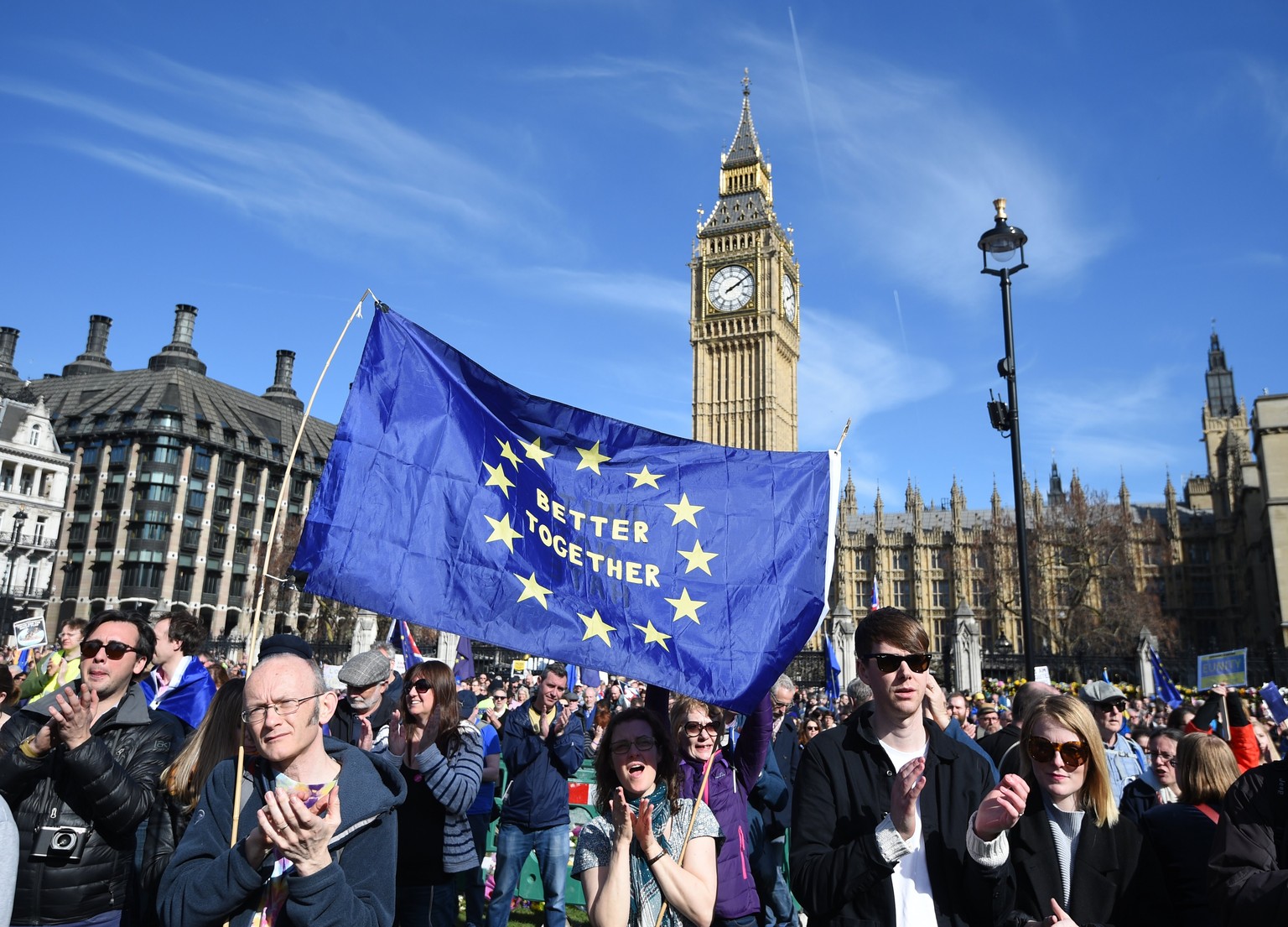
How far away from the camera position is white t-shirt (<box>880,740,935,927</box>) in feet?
9.43

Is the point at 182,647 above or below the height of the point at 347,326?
below

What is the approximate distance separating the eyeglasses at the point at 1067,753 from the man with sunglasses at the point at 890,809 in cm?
21

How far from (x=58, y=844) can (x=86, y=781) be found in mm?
460

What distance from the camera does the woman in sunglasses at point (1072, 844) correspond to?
2.94 meters

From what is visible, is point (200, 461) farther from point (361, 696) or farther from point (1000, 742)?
point (1000, 742)

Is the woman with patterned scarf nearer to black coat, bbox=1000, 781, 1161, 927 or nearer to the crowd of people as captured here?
the crowd of people

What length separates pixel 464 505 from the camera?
526 centimetres

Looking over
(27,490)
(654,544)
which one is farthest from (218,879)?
(27,490)

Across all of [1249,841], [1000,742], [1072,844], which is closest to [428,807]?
[1072,844]

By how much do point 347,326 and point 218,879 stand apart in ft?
12.9

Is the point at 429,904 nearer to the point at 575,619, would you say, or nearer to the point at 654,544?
the point at 575,619

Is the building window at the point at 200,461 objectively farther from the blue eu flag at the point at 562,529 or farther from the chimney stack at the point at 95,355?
the blue eu flag at the point at 562,529

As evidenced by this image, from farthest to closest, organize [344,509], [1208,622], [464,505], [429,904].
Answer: [1208,622], [464,505], [344,509], [429,904]

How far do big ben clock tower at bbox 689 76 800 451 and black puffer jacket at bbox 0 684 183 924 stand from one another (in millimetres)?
62214
